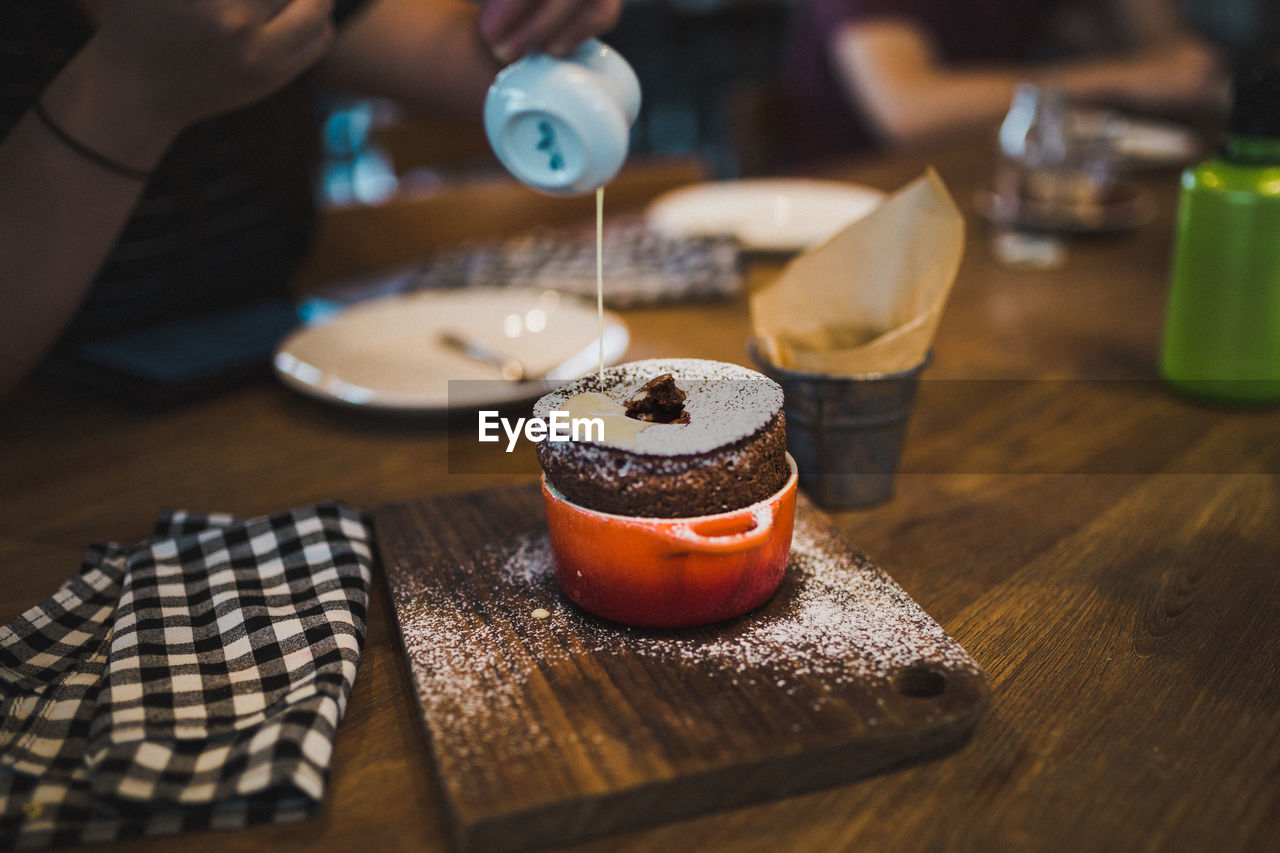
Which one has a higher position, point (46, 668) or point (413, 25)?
point (413, 25)

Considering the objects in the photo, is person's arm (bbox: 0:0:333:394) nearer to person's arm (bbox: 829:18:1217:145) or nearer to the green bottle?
the green bottle

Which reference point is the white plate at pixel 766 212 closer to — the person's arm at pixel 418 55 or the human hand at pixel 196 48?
the person's arm at pixel 418 55

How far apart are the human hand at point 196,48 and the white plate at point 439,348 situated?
0.28 m

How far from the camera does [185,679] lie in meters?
0.57

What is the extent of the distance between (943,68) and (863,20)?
1.25 ft

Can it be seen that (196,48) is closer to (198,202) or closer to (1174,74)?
(198,202)

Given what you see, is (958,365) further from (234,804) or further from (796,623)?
(234,804)

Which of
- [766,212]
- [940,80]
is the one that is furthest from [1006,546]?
[940,80]

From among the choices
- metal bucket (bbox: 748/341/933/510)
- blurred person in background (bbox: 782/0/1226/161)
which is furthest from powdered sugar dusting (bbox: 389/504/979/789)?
blurred person in background (bbox: 782/0/1226/161)

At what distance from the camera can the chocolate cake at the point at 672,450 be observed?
0.57 meters

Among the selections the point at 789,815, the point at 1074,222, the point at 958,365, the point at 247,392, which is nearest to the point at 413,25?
the point at 247,392

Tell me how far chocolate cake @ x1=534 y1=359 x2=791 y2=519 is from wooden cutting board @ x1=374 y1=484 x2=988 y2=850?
93 millimetres

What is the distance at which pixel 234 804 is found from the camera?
0.49 metres

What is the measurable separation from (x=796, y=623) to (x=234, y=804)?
1.14 ft
